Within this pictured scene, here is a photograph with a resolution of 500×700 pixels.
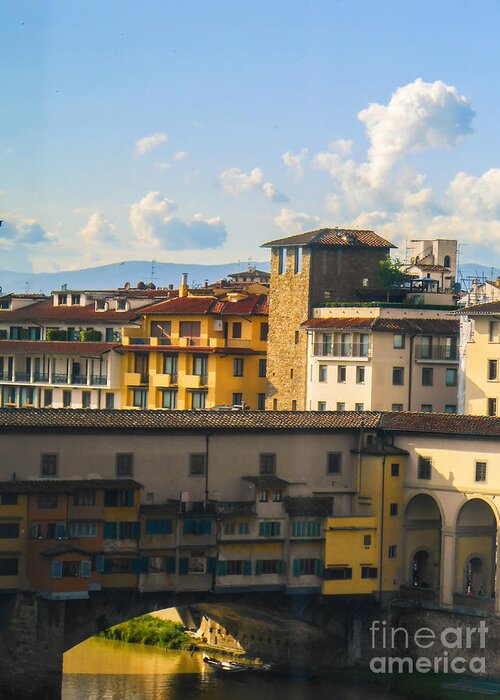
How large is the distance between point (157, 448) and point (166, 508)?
1873 mm

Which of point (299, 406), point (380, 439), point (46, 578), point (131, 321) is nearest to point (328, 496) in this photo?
point (380, 439)

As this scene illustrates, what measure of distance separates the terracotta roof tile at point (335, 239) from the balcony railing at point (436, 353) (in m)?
5.89

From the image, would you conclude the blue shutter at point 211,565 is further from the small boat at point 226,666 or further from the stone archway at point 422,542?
the stone archway at point 422,542

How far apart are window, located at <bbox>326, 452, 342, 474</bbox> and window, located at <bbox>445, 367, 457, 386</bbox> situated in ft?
41.4

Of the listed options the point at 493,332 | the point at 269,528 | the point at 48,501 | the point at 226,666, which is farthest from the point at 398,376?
the point at 48,501

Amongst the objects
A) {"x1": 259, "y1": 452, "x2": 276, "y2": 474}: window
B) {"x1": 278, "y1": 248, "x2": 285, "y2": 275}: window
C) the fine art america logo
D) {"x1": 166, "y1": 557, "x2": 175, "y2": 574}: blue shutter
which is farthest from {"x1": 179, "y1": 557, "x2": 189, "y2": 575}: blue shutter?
{"x1": 278, "y1": 248, "x2": 285, "y2": 275}: window

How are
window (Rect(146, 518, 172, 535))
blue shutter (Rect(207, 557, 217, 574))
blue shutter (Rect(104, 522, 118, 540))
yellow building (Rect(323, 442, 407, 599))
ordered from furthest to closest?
1. yellow building (Rect(323, 442, 407, 599))
2. blue shutter (Rect(207, 557, 217, 574))
3. window (Rect(146, 518, 172, 535))
4. blue shutter (Rect(104, 522, 118, 540))

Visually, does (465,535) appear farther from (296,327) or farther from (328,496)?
(296,327)

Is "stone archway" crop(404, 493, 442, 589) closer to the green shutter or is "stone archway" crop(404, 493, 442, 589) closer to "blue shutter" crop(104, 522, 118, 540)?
the green shutter

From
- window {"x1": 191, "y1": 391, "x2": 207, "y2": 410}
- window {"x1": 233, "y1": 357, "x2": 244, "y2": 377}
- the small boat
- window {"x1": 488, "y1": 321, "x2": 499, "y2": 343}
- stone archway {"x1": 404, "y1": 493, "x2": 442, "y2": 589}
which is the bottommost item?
the small boat

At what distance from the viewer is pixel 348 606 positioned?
207 feet

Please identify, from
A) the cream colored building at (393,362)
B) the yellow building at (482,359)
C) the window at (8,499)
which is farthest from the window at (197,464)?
the cream colored building at (393,362)

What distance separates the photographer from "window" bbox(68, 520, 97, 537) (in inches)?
2280

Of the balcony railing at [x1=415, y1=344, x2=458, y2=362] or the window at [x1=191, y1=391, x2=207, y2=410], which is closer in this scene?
the balcony railing at [x1=415, y1=344, x2=458, y2=362]
